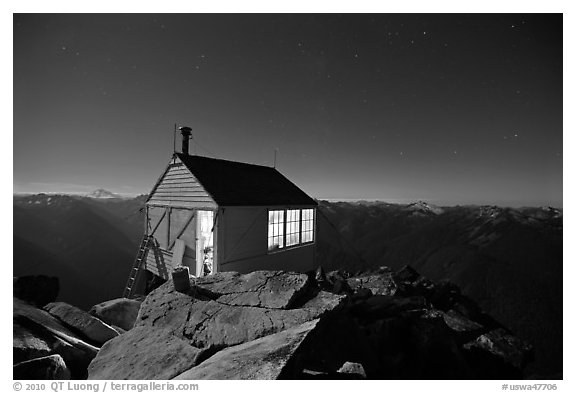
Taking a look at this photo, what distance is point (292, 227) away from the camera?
11.7 meters

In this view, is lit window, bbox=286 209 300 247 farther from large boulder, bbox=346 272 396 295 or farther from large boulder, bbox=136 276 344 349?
large boulder, bbox=136 276 344 349

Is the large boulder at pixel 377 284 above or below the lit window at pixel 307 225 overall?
below

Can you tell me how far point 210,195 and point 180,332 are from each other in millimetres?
5142

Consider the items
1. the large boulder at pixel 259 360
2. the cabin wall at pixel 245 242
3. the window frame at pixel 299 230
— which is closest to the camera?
the large boulder at pixel 259 360

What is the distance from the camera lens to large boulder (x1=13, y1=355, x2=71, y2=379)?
402 centimetres

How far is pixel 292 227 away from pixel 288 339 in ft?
26.7

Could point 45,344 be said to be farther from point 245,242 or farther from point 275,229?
point 275,229

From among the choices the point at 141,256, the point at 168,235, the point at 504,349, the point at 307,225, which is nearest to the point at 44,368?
the point at 168,235

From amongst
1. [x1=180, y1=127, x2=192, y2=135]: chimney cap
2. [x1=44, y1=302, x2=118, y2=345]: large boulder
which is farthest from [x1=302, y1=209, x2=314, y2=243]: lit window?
[x1=44, y1=302, x2=118, y2=345]: large boulder

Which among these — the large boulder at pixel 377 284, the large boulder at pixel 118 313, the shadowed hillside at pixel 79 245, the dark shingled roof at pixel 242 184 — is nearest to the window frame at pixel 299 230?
the dark shingled roof at pixel 242 184

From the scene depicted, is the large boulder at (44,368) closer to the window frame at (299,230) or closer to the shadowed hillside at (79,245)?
the window frame at (299,230)

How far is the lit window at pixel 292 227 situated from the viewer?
11391 mm

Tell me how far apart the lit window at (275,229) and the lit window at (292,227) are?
0.36 metres

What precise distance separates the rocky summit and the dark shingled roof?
4103 millimetres
